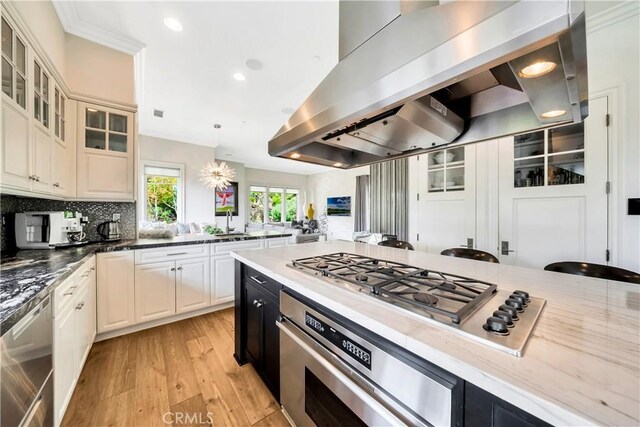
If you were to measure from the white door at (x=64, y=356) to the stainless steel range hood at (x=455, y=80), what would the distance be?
1.55 meters

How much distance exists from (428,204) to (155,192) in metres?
6.48

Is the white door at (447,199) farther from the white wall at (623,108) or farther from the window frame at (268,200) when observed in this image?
the window frame at (268,200)

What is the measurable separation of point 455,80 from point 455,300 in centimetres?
72

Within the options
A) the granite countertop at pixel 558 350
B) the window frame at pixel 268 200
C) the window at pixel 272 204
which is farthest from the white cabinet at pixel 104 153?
the window at pixel 272 204

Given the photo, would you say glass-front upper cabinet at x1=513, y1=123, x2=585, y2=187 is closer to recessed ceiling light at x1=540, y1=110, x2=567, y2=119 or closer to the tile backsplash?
recessed ceiling light at x1=540, y1=110, x2=567, y2=119

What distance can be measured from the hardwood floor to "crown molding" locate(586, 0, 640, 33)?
3.68 meters

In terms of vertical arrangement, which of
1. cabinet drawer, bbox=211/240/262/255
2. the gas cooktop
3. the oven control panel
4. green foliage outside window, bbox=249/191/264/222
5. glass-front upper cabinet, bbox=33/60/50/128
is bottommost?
the oven control panel

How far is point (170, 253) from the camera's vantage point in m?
2.55

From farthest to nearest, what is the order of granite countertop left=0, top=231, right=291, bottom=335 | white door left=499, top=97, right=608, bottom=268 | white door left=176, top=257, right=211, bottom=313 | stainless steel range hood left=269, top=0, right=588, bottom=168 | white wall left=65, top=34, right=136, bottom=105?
white door left=176, top=257, right=211, bottom=313
white wall left=65, top=34, right=136, bottom=105
white door left=499, top=97, right=608, bottom=268
granite countertop left=0, top=231, right=291, bottom=335
stainless steel range hood left=269, top=0, right=588, bottom=168

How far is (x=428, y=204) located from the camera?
10.2 feet

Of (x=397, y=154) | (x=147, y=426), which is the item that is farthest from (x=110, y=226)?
(x=397, y=154)

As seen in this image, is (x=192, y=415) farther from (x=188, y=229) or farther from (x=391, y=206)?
(x=391, y=206)

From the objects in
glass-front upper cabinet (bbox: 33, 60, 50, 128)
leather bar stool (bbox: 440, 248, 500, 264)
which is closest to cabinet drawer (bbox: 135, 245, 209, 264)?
glass-front upper cabinet (bbox: 33, 60, 50, 128)

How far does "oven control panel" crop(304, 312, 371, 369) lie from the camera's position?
33.4 inches
